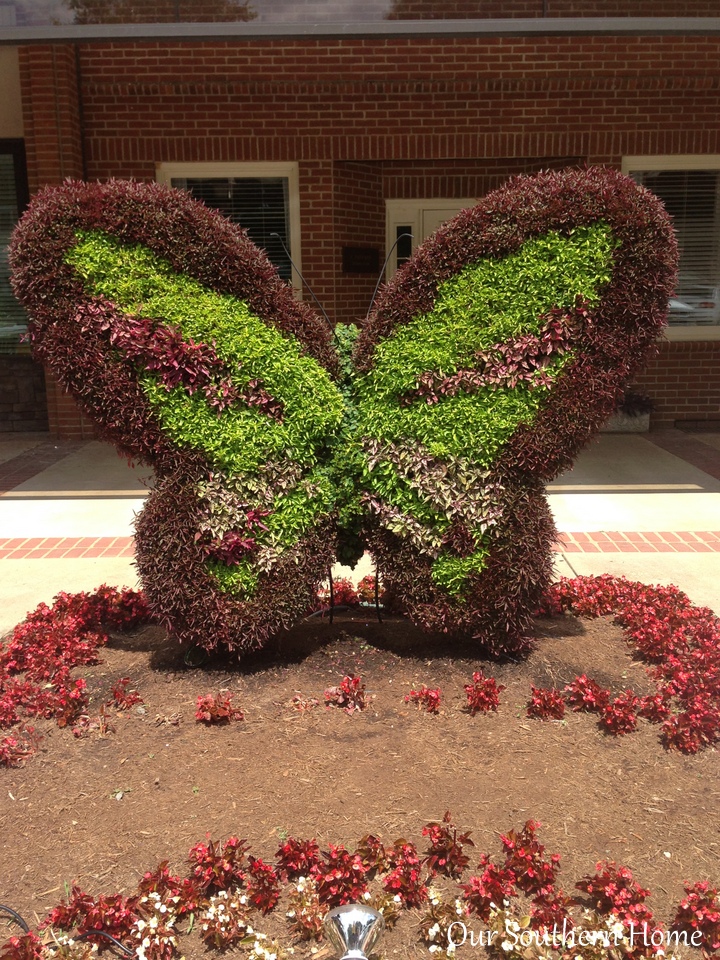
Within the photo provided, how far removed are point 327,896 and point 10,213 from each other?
10.0 m

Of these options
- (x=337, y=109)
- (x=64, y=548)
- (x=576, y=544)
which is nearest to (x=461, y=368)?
(x=576, y=544)

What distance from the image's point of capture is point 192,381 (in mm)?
3674

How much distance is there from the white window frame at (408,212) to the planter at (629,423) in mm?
3216

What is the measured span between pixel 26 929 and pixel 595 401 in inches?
111

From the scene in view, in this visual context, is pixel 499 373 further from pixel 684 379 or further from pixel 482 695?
pixel 684 379

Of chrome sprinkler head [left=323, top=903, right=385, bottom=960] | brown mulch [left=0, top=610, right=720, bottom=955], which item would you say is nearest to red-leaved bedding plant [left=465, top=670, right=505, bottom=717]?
brown mulch [left=0, top=610, right=720, bottom=955]

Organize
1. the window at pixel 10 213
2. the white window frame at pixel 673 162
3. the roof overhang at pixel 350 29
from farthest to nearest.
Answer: the window at pixel 10 213 → the white window frame at pixel 673 162 → the roof overhang at pixel 350 29

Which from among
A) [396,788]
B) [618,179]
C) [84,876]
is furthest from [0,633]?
[618,179]

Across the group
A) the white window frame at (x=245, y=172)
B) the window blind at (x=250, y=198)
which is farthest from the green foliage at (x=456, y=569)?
the window blind at (x=250, y=198)

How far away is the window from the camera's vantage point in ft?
33.7

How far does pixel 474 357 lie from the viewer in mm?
3736

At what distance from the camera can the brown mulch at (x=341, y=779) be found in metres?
2.85

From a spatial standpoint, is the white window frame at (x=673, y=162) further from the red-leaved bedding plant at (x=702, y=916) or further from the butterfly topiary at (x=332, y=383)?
the red-leaved bedding plant at (x=702, y=916)

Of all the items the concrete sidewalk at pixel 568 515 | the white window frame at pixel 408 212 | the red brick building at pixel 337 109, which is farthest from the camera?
the white window frame at pixel 408 212
